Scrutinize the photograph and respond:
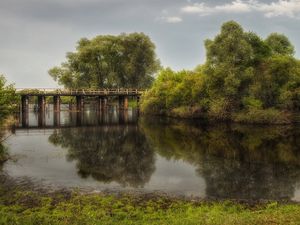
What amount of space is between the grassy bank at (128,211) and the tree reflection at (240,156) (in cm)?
266

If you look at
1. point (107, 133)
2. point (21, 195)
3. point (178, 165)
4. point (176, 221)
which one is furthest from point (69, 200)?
point (107, 133)

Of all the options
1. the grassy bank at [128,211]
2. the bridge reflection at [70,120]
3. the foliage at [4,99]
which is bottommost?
the grassy bank at [128,211]

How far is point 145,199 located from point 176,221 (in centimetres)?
462

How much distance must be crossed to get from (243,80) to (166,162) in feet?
105

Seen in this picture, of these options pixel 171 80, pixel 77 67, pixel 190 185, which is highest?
pixel 77 67

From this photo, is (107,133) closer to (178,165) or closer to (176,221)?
(178,165)

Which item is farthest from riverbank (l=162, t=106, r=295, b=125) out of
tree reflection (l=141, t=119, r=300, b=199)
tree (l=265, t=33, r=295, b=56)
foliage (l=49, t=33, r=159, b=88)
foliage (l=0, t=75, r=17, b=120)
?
foliage (l=49, t=33, r=159, b=88)

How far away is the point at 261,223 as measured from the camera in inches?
479

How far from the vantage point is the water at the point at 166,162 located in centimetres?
2014

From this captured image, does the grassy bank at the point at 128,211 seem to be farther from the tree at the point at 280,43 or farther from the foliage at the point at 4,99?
the tree at the point at 280,43

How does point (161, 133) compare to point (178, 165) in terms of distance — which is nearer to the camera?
point (178, 165)

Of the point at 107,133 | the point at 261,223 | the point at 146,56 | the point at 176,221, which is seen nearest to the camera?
the point at 261,223

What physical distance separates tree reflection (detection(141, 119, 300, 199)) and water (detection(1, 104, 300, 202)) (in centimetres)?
5

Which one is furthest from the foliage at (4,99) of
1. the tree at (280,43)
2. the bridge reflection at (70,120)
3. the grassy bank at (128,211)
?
the tree at (280,43)
